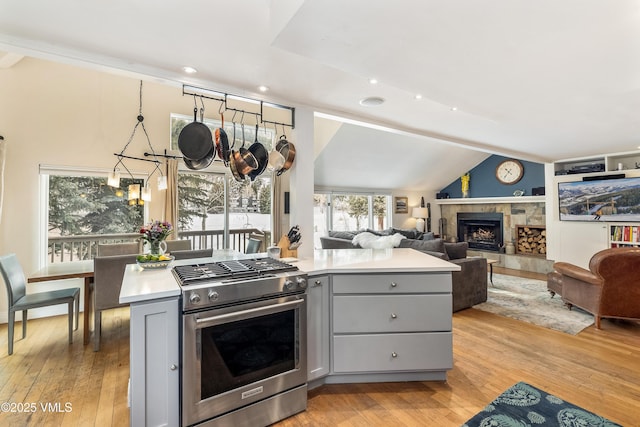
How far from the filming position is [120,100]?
4188 mm

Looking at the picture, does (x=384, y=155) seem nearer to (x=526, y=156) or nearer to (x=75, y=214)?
(x=526, y=156)

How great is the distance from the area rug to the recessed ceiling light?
3010 mm

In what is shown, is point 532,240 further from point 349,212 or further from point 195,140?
point 195,140

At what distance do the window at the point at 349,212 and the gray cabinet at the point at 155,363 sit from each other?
17.2ft

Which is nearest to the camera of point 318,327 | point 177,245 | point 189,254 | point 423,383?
point 318,327

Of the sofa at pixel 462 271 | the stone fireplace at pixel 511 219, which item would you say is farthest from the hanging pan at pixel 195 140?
the stone fireplace at pixel 511 219

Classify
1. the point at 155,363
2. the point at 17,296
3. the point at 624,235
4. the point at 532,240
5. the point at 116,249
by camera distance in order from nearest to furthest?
the point at 155,363, the point at 17,296, the point at 116,249, the point at 624,235, the point at 532,240

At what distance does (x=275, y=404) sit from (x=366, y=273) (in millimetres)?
1020

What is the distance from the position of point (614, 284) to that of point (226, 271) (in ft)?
13.0

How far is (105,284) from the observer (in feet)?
9.18

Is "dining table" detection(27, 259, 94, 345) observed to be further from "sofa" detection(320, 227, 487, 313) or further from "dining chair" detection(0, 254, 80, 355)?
"sofa" detection(320, 227, 487, 313)

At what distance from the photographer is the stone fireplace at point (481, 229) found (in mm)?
7125

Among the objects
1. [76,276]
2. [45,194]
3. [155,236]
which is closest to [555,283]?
[155,236]

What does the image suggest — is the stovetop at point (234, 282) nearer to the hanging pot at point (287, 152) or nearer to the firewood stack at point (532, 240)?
the hanging pot at point (287, 152)
